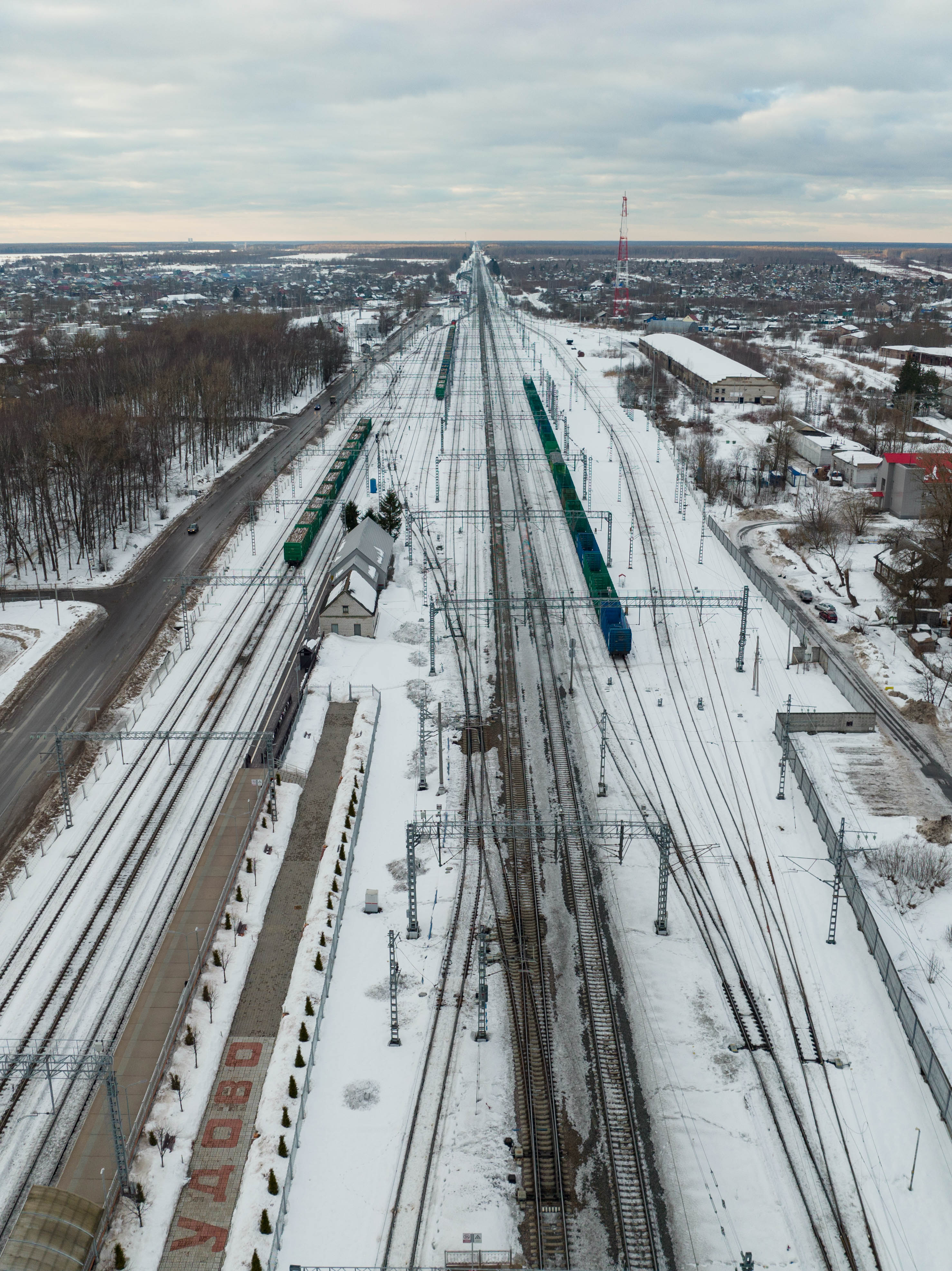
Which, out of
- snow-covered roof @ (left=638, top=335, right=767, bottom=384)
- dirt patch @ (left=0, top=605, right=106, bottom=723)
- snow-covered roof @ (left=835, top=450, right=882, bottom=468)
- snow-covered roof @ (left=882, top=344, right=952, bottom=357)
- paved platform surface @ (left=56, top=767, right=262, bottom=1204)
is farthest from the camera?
snow-covered roof @ (left=882, top=344, right=952, bottom=357)

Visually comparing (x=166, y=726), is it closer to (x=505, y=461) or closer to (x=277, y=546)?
(x=277, y=546)

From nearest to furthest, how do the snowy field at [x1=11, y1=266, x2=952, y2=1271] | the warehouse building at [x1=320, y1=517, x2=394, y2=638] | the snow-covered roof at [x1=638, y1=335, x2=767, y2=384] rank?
the snowy field at [x1=11, y1=266, x2=952, y2=1271]
the warehouse building at [x1=320, y1=517, x2=394, y2=638]
the snow-covered roof at [x1=638, y1=335, x2=767, y2=384]

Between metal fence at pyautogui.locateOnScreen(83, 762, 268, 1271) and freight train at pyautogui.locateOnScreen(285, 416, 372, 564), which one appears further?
freight train at pyautogui.locateOnScreen(285, 416, 372, 564)

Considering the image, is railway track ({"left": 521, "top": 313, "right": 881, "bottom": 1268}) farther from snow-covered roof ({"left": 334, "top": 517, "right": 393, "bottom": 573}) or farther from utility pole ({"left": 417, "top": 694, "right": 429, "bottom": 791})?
snow-covered roof ({"left": 334, "top": 517, "right": 393, "bottom": 573})

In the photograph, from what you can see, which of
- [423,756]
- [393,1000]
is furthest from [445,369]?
[393,1000]

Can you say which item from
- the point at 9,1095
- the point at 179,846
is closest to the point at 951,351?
the point at 179,846

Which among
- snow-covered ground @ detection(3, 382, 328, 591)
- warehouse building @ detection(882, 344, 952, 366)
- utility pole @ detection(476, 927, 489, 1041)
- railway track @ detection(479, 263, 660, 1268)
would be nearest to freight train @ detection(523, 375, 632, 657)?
railway track @ detection(479, 263, 660, 1268)

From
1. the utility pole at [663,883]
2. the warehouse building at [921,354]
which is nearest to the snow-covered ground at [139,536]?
the utility pole at [663,883]
